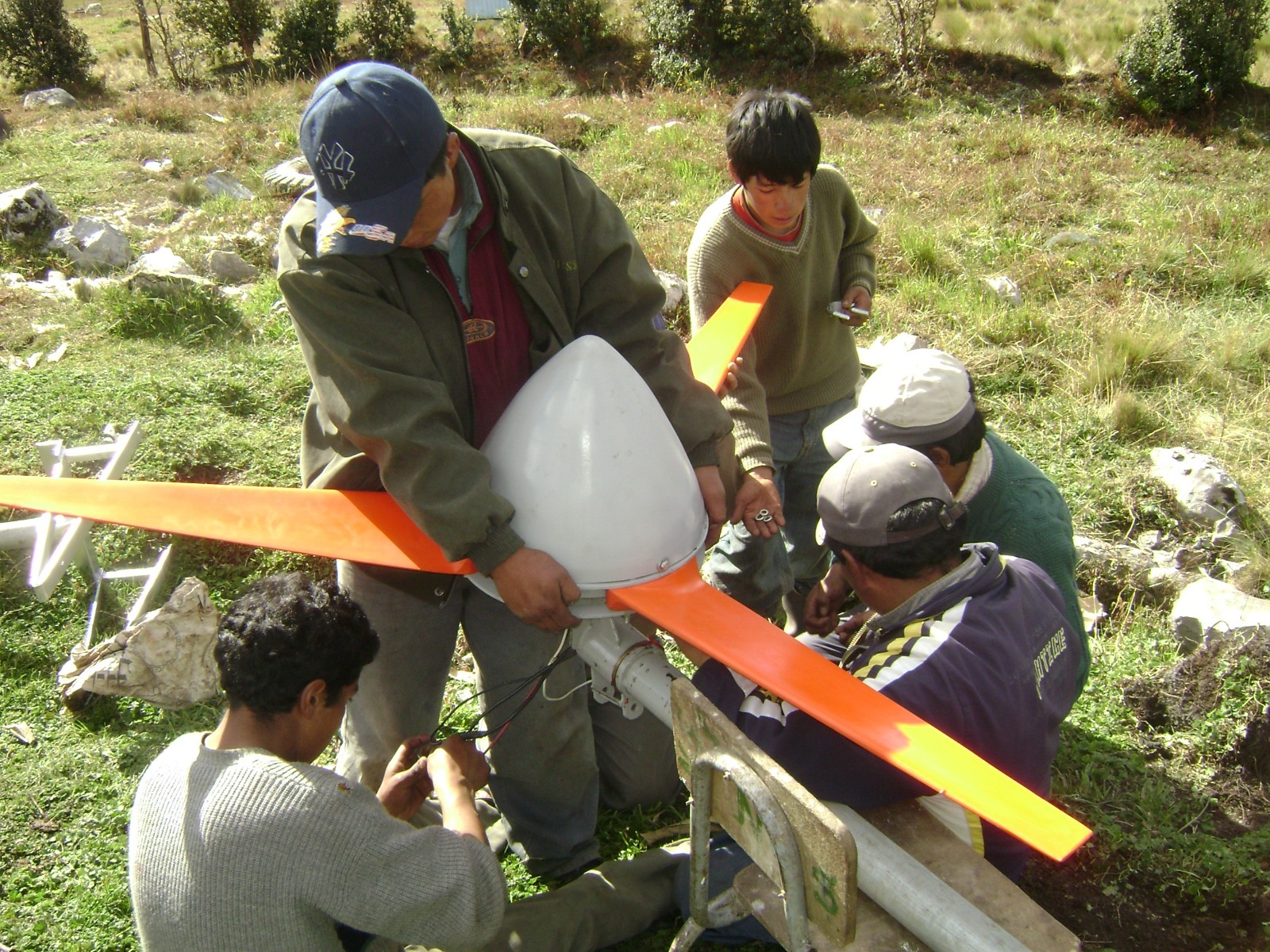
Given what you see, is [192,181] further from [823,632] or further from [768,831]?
[768,831]

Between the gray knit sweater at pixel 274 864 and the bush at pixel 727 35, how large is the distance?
44.6ft

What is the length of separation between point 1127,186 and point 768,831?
26.5ft

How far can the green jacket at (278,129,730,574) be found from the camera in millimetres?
1846

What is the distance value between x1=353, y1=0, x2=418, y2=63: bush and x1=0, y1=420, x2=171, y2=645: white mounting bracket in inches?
579

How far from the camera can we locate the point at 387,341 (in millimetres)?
1913

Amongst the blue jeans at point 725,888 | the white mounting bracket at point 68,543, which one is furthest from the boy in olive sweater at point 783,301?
the white mounting bracket at point 68,543

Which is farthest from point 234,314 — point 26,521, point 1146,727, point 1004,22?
point 1004,22

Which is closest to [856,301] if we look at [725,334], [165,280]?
[725,334]

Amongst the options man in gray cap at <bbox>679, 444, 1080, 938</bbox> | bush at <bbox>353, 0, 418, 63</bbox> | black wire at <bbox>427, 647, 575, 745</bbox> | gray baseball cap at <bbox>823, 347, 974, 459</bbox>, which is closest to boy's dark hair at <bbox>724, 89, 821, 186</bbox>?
gray baseball cap at <bbox>823, 347, 974, 459</bbox>

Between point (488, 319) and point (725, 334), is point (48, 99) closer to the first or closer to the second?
point (725, 334)

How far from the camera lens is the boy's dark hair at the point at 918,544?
6.42 ft

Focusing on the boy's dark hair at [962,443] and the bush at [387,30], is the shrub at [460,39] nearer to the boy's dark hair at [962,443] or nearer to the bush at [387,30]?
the bush at [387,30]

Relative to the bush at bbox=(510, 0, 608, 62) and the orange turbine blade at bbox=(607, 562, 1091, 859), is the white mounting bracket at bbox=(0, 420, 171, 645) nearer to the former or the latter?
the orange turbine blade at bbox=(607, 562, 1091, 859)

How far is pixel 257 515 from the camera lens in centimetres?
197
